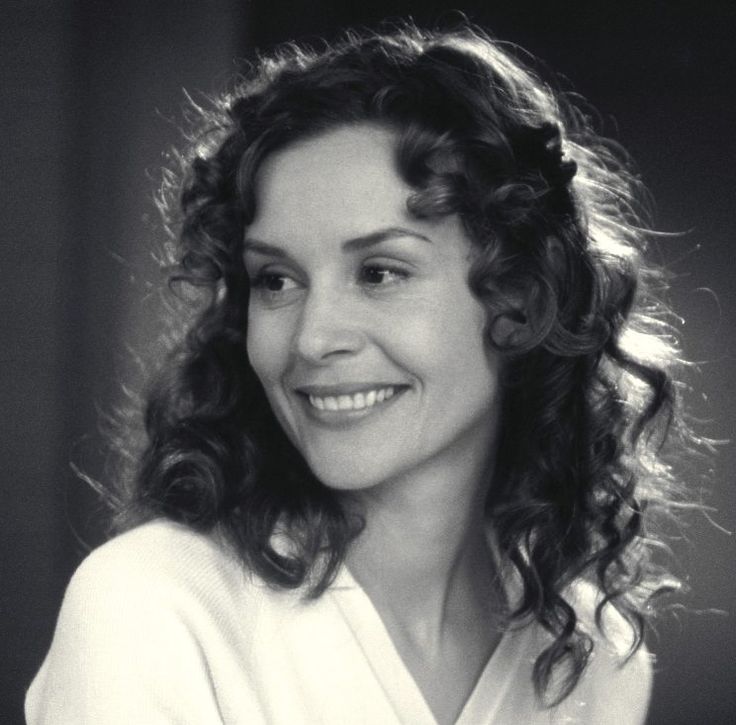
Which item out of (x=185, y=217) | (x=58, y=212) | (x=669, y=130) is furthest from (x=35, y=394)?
(x=669, y=130)

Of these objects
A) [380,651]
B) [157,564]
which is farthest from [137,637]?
[380,651]

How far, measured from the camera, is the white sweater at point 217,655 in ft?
4.53

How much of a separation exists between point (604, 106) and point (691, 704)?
3.94 feet

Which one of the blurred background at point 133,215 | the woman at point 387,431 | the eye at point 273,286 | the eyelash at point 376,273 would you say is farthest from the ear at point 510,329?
the blurred background at point 133,215

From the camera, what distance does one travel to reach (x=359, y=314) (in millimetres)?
1545

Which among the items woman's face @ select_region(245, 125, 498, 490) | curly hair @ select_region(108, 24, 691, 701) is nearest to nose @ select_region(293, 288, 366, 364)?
woman's face @ select_region(245, 125, 498, 490)

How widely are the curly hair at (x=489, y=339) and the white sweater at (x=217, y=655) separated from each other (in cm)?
4

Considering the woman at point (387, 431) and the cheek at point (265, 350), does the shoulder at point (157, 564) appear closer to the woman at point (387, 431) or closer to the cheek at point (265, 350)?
the woman at point (387, 431)

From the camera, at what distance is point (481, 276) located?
1.60 metres

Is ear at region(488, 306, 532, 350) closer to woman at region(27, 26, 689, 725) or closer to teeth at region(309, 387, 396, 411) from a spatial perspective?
woman at region(27, 26, 689, 725)

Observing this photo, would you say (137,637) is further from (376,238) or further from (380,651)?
(376,238)

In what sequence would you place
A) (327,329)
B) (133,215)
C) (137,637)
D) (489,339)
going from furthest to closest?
(133,215)
(489,339)
(327,329)
(137,637)

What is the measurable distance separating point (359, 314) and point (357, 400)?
0.33 ft

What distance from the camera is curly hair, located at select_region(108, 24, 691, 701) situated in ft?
5.33
